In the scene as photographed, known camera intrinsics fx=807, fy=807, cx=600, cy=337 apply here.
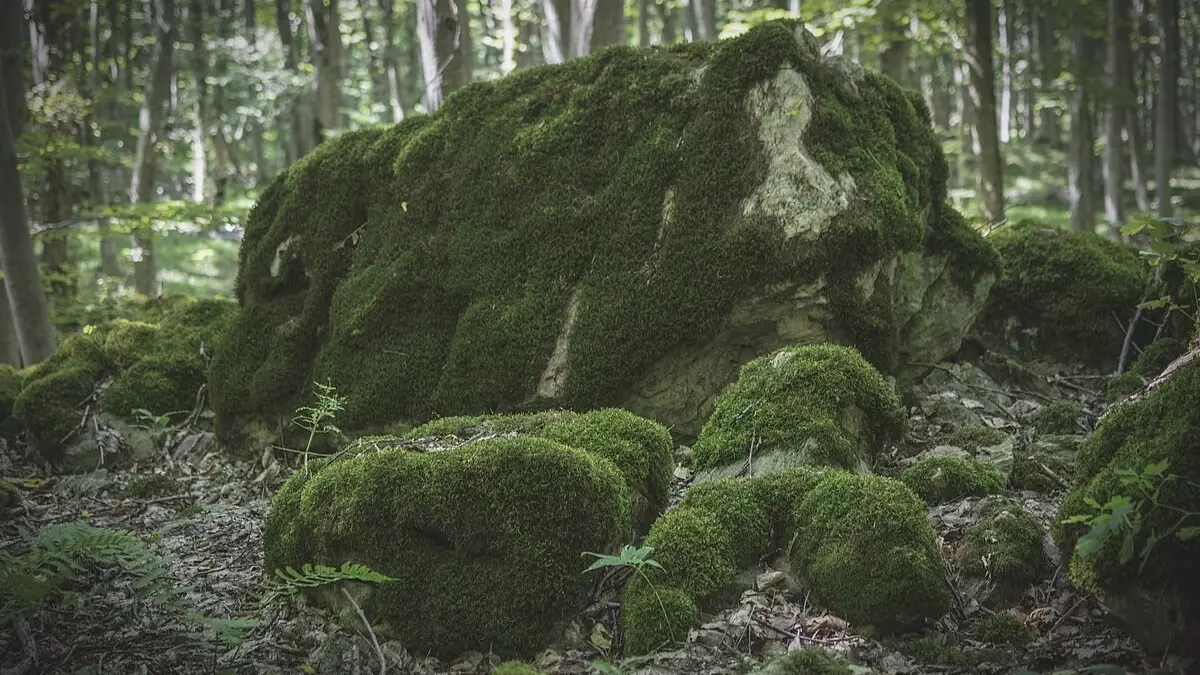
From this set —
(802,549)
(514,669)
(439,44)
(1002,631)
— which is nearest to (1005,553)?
(1002,631)

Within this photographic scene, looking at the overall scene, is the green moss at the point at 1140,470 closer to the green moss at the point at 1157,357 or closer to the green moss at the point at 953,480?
the green moss at the point at 953,480

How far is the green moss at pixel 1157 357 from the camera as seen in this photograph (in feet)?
18.6

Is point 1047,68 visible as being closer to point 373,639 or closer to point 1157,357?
point 1157,357

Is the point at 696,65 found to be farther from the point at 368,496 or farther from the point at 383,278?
the point at 368,496

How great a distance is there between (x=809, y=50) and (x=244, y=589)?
5259mm

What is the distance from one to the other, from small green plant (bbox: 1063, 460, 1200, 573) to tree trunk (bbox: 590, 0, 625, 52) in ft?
29.9

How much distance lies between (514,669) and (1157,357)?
17.0 ft

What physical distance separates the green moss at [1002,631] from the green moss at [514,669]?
1728mm

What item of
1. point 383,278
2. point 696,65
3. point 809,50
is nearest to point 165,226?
point 383,278

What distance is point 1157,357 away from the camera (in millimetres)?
5715

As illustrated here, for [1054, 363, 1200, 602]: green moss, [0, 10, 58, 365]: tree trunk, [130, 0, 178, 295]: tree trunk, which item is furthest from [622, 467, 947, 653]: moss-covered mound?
[130, 0, 178, 295]: tree trunk

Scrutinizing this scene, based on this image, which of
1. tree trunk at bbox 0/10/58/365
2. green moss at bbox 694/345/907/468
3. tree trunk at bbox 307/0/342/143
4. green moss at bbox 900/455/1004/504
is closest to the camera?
green moss at bbox 900/455/1004/504

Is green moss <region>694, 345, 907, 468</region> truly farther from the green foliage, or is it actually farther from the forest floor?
the green foliage

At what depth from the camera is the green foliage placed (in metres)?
3.29
